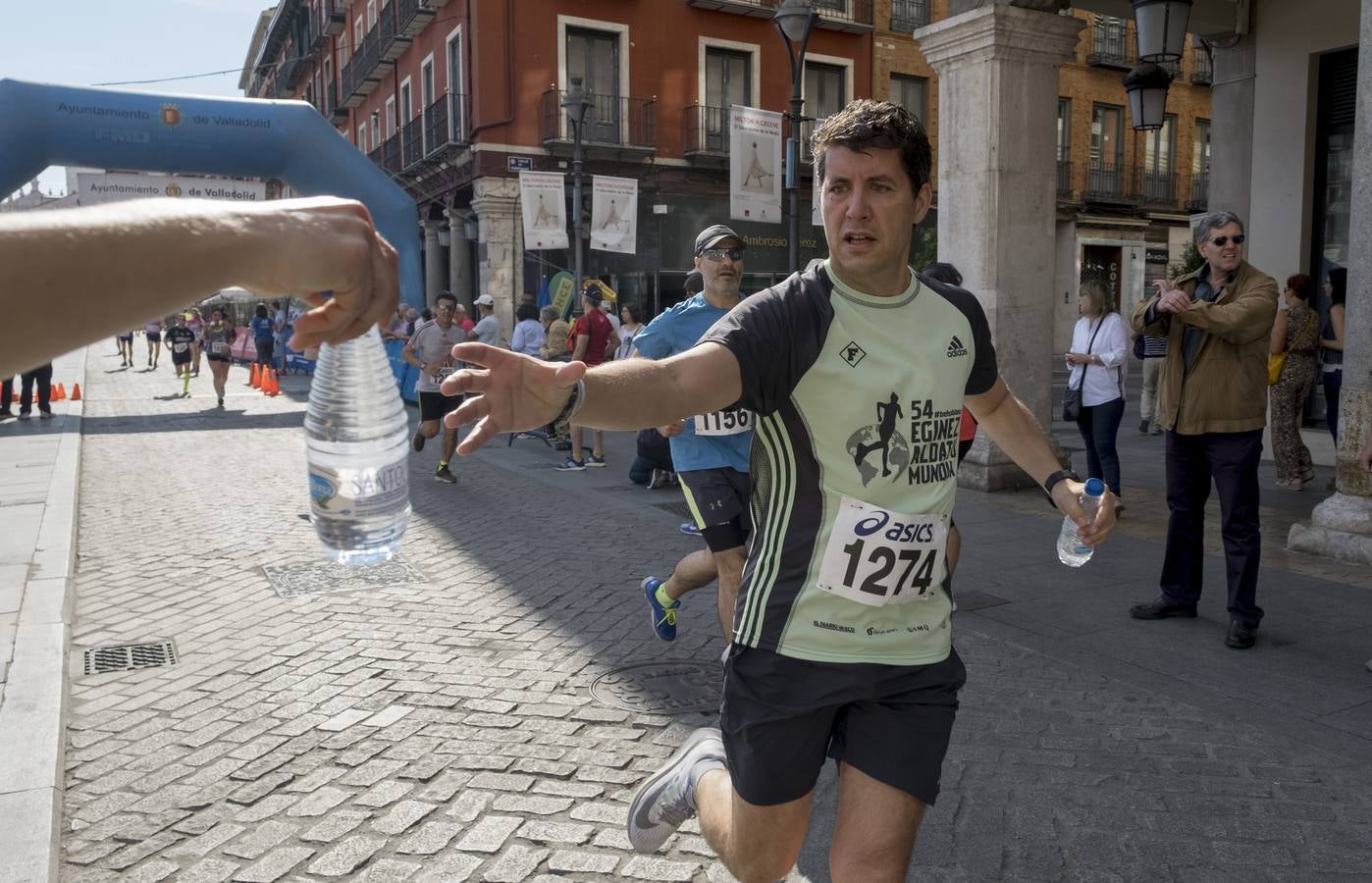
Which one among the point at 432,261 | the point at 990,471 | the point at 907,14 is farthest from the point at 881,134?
the point at 432,261

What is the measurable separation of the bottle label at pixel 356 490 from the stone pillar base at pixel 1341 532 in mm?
6695

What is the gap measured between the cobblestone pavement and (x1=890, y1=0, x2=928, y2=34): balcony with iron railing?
26.1 metres

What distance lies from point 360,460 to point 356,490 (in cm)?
8

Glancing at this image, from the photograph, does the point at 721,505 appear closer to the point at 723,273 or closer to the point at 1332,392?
the point at 723,273

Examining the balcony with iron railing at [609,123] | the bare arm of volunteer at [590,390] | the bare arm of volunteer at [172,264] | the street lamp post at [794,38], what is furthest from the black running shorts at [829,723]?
the balcony with iron railing at [609,123]

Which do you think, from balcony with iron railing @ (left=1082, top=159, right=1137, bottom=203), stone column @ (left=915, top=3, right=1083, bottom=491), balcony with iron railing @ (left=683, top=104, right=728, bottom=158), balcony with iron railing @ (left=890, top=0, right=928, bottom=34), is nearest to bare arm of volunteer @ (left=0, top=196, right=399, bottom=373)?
stone column @ (left=915, top=3, right=1083, bottom=491)

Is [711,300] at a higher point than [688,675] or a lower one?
higher

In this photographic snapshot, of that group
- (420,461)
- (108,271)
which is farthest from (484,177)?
(108,271)

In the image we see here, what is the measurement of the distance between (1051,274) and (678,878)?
8.33 metres

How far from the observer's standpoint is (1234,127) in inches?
475

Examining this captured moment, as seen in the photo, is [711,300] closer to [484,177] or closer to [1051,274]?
[1051,274]

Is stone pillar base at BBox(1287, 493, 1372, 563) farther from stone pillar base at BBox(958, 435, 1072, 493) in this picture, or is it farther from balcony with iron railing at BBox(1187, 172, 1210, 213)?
balcony with iron railing at BBox(1187, 172, 1210, 213)

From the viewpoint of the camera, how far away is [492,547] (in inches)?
322

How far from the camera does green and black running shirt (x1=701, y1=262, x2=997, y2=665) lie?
8.05ft
